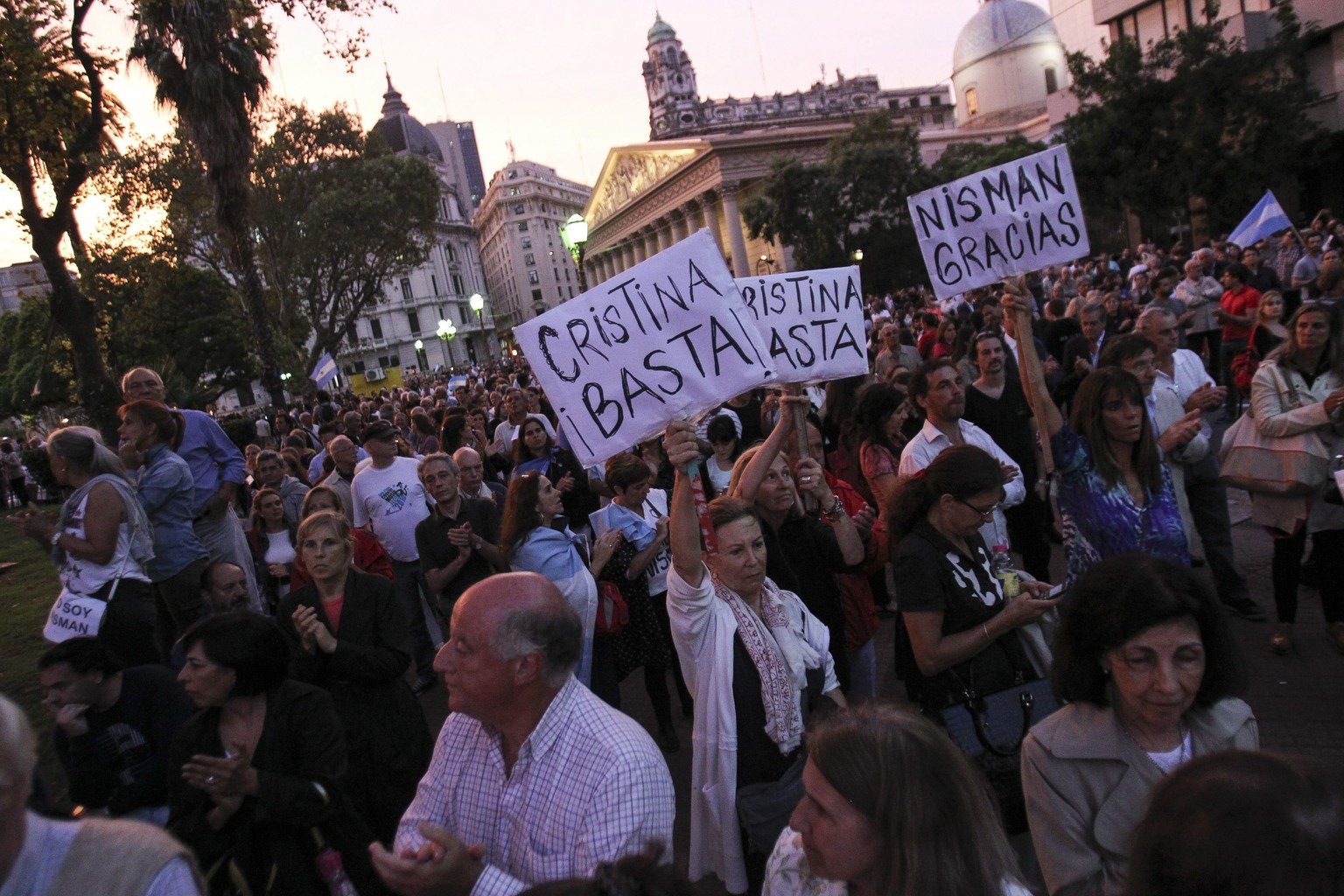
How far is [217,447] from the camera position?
19.3 ft

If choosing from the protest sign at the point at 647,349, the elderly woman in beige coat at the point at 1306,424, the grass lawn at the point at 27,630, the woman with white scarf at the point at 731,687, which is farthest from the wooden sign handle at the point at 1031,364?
the grass lawn at the point at 27,630

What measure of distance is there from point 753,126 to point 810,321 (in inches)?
3709

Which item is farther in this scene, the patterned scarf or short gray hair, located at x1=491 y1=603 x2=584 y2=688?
the patterned scarf

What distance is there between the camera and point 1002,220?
16.9 feet

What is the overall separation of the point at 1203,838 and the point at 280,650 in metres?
2.58

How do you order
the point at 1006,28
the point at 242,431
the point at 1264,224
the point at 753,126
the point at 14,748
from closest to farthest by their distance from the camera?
the point at 14,748 → the point at 1264,224 → the point at 242,431 → the point at 1006,28 → the point at 753,126

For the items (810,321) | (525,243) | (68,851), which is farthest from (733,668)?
(525,243)

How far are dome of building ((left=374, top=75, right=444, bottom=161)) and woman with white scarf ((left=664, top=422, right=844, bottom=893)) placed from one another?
10677 centimetres

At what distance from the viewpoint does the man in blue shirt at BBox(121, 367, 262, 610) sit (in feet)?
18.8

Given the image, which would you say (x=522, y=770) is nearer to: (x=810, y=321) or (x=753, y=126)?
(x=810, y=321)

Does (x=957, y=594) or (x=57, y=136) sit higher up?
(x=57, y=136)

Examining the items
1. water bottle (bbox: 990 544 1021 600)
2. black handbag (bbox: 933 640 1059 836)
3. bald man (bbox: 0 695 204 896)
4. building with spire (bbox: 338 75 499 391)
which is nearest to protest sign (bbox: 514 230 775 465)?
water bottle (bbox: 990 544 1021 600)

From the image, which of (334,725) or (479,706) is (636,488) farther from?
(479,706)

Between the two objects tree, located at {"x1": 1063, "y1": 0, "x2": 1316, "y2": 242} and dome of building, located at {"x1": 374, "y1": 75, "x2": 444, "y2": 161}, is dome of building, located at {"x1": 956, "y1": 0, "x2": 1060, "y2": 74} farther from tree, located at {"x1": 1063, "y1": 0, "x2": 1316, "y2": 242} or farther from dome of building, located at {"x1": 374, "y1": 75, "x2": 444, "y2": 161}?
dome of building, located at {"x1": 374, "y1": 75, "x2": 444, "y2": 161}
